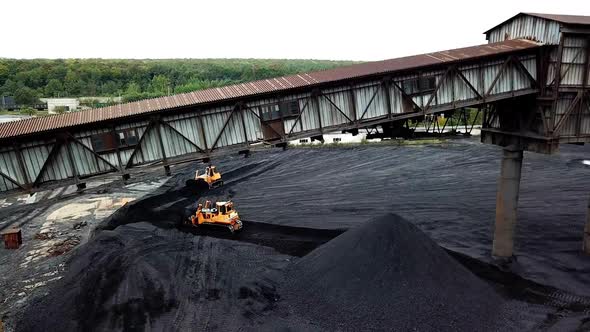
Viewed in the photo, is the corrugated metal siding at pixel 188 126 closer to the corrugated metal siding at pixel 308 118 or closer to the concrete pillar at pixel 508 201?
the corrugated metal siding at pixel 308 118

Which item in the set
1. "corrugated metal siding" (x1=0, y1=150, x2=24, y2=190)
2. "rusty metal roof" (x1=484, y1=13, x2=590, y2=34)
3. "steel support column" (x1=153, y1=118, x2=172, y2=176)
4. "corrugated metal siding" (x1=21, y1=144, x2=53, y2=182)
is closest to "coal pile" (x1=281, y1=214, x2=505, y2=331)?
"steel support column" (x1=153, y1=118, x2=172, y2=176)

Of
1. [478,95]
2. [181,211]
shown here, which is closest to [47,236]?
[181,211]

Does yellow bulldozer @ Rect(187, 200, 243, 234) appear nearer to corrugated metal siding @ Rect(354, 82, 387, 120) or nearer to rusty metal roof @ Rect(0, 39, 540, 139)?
rusty metal roof @ Rect(0, 39, 540, 139)

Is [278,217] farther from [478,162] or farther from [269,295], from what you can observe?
[478,162]

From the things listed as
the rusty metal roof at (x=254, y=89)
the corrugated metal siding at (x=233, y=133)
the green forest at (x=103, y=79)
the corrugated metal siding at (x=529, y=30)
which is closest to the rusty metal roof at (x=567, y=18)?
the corrugated metal siding at (x=529, y=30)

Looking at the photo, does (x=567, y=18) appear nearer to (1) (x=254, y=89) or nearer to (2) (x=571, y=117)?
(2) (x=571, y=117)
